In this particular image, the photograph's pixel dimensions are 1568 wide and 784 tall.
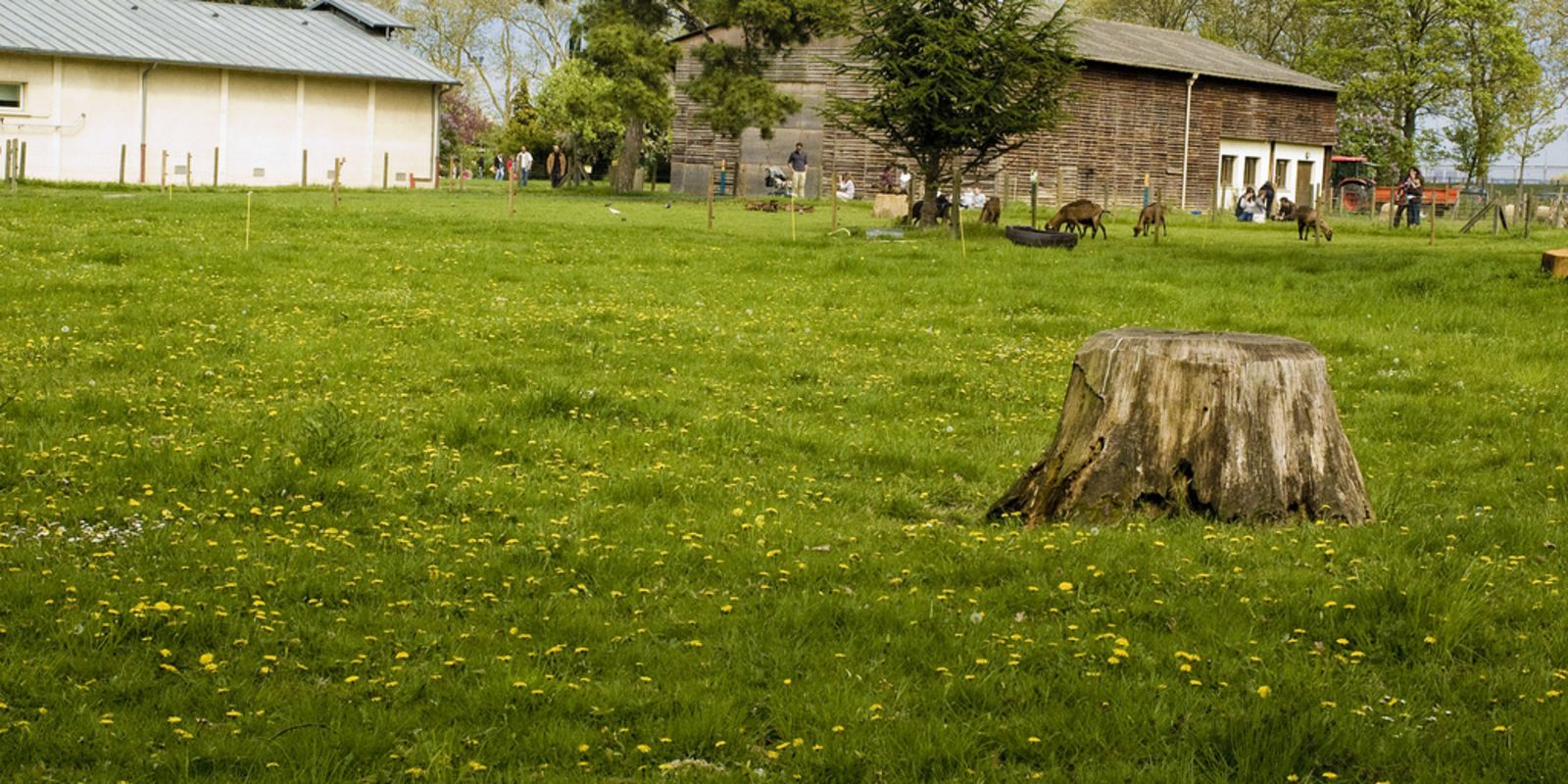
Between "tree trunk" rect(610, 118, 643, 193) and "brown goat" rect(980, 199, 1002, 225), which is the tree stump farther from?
"tree trunk" rect(610, 118, 643, 193)

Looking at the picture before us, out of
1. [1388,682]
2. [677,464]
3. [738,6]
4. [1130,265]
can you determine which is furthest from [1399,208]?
[1388,682]

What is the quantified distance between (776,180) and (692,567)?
5049 cm

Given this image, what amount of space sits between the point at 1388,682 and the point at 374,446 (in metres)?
6.13

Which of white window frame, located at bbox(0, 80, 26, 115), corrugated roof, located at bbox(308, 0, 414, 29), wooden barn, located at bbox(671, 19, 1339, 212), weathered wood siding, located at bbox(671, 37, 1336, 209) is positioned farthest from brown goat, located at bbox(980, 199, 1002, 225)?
corrugated roof, located at bbox(308, 0, 414, 29)

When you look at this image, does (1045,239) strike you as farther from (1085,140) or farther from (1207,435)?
(1085,140)

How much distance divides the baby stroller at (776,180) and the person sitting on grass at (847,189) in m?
2.27

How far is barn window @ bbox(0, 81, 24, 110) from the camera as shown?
161 feet

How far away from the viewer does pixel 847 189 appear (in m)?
54.8

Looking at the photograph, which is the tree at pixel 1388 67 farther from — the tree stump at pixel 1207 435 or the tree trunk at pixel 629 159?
the tree stump at pixel 1207 435

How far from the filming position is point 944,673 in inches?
229

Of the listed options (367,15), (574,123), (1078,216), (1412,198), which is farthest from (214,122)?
(1412,198)

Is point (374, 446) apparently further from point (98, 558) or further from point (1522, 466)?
point (1522, 466)

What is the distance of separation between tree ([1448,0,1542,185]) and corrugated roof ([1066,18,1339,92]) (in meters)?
10.4

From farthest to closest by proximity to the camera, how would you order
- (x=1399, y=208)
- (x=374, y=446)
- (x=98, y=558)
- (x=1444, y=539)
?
(x=1399, y=208)
(x=374, y=446)
(x=1444, y=539)
(x=98, y=558)
